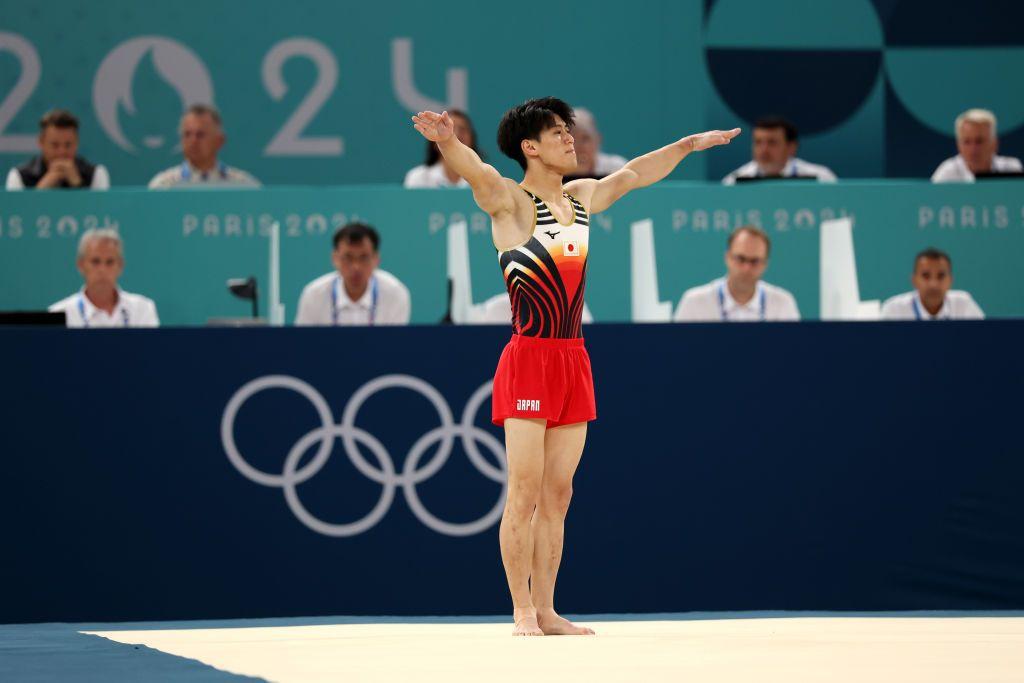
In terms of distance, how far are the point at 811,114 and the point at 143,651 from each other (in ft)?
29.9

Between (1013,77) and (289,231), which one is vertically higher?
(1013,77)

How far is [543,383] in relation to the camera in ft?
18.6

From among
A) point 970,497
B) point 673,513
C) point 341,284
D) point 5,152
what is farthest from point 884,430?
point 5,152

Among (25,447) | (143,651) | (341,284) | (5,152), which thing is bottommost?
(143,651)

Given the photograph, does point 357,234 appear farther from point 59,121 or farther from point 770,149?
point 770,149

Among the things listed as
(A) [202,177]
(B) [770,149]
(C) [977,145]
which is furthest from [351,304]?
(C) [977,145]

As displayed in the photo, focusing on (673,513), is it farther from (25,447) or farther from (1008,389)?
(25,447)

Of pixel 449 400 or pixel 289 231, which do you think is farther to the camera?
pixel 289 231

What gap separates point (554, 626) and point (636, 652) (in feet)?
2.24

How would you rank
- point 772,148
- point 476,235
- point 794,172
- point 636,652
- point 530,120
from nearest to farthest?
1. point 636,652
2. point 530,120
3. point 476,235
4. point 772,148
5. point 794,172

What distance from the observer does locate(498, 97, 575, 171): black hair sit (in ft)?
18.9

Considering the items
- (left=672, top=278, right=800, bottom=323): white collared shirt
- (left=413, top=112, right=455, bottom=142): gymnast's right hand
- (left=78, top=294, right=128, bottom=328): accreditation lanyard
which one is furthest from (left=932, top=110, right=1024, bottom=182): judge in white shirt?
(left=413, top=112, right=455, bottom=142): gymnast's right hand

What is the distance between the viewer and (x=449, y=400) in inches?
292

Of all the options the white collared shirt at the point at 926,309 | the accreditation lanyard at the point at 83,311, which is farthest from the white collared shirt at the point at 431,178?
the white collared shirt at the point at 926,309
